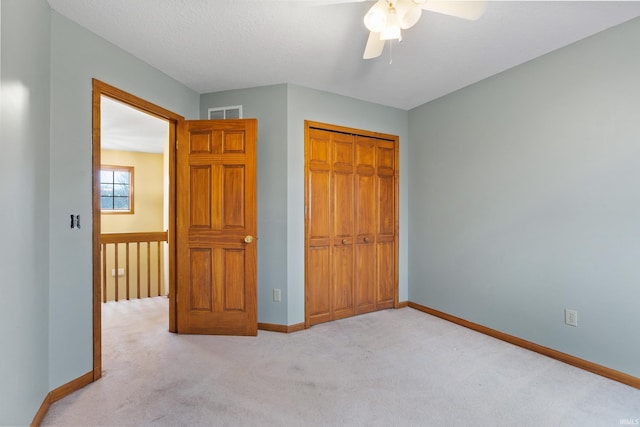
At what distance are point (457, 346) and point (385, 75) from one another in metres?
2.58

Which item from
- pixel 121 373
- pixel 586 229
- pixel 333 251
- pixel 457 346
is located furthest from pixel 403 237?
pixel 121 373

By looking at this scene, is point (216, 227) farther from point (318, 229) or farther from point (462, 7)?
point (462, 7)

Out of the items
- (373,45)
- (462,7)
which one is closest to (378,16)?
(373,45)

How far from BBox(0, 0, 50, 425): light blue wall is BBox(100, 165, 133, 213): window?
175 inches

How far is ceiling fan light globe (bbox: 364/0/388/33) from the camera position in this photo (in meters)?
1.51

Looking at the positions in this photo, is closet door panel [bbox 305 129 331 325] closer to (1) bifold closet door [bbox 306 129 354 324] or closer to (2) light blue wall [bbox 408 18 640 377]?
(1) bifold closet door [bbox 306 129 354 324]

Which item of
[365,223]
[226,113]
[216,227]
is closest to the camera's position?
[216,227]

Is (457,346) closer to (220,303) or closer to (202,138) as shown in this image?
(220,303)

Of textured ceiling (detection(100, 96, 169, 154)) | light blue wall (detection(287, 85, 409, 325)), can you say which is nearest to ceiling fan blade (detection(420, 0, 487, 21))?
light blue wall (detection(287, 85, 409, 325))

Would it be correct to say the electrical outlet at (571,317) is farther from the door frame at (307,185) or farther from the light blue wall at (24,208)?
the light blue wall at (24,208)

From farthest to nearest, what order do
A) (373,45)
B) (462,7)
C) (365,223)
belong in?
(365,223) < (373,45) < (462,7)

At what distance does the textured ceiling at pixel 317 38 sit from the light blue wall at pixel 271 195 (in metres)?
0.20

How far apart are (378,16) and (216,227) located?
7.18 feet

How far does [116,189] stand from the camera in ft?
18.5
